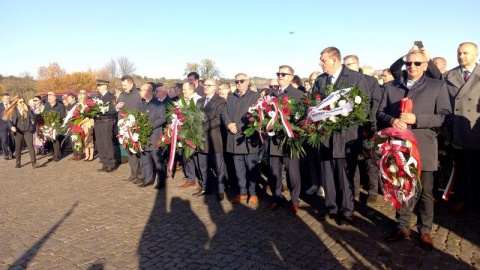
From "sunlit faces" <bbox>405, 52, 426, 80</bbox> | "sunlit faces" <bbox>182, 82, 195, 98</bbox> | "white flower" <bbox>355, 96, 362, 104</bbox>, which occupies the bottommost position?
"white flower" <bbox>355, 96, 362, 104</bbox>

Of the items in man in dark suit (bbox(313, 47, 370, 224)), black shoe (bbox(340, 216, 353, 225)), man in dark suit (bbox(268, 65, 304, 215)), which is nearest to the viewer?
man in dark suit (bbox(313, 47, 370, 224))

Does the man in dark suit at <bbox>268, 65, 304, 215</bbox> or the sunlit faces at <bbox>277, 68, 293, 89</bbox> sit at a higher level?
the sunlit faces at <bbox>277, 68, 293, 89</bbox>

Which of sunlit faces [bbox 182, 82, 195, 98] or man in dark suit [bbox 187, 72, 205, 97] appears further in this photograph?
man in dark suit [bbox 187, 72, 205, 97]

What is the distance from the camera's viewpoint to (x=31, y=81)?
58.3 m

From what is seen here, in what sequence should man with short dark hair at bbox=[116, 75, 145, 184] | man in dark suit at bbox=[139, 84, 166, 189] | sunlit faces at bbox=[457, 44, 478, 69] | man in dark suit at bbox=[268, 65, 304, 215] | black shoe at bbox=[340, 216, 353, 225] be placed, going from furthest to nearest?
man with short dark hair at bbox=[116, 75, 145, 184] → man in dark suit at bbox=[139, 84, 166, 189] → man in dark suit at bbox=[268, 65, 304, 215] → sunlit faces at bbox=[457, 44, 478, 69] → black shoe at bbox=[340, 216, 353, 225]

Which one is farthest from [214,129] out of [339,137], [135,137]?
[339,137]

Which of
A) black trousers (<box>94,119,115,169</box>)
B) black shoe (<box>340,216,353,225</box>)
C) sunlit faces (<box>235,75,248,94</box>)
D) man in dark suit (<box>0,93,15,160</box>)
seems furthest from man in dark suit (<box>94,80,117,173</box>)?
black shoe (<box>340,216,353,225</box>)

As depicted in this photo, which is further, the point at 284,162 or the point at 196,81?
the point at 196,81

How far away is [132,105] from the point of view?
340 inches

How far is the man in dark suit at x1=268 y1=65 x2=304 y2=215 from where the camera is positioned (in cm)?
613

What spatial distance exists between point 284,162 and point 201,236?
6.40 ft

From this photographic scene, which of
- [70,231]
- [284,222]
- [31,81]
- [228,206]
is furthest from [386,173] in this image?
[31,81]

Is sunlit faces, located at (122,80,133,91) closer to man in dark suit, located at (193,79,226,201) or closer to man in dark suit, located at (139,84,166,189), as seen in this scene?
man in dark suit, located at (139,84,166,189)

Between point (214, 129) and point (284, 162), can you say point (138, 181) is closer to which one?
point (214, 129)
